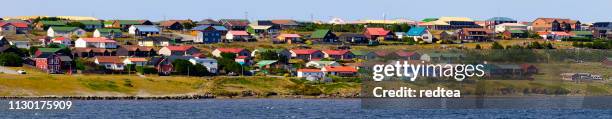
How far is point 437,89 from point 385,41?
5710 centimetres

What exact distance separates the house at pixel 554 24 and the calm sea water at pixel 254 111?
71537mm

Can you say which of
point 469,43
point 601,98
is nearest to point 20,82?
point 601,98

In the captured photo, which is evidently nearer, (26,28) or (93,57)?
(93,57)

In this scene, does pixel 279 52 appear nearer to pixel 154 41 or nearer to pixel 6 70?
pixel 154 41

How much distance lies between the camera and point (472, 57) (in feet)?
298

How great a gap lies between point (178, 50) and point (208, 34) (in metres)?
18.4

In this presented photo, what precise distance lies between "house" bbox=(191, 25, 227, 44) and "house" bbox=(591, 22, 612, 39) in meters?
40.2

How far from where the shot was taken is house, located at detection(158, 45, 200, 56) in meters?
106

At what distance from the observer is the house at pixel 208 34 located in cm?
12406

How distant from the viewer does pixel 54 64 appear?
92875mm

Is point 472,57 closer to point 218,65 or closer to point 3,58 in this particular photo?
point 218,65

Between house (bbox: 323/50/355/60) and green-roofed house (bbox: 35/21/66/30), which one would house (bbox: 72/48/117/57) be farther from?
green-roofed house (bbox: 35/21/66/30)

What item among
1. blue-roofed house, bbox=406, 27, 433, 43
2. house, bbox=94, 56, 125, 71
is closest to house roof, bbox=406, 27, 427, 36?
blue-roofed house, bbox=406, 27, 433, 43

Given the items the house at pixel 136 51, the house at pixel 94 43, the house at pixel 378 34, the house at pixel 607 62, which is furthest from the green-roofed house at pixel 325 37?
the house at pixel 607 62
